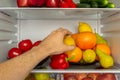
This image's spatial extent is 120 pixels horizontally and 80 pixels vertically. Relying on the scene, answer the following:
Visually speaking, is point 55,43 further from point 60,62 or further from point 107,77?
point 107,77

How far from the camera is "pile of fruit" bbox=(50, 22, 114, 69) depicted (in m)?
1.21

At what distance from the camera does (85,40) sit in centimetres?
124

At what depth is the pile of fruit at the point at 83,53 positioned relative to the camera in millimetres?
1208

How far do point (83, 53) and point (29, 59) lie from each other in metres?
0.36

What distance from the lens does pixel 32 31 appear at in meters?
1.72

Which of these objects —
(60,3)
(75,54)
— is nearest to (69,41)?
(75,54)

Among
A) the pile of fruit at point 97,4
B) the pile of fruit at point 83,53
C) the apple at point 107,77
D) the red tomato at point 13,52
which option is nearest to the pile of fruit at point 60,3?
the pile of fruit at point 97,4

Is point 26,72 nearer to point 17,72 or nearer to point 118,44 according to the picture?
point 17,72

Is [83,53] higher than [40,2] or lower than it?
lower

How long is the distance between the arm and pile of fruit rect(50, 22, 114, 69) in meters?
0.09

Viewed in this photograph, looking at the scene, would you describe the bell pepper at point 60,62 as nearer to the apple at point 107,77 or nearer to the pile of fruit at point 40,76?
the pile of fruit at point 40,76

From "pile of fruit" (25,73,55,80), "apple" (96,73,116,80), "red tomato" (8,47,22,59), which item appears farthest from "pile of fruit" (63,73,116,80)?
"red tomato" (8,47,22,59)

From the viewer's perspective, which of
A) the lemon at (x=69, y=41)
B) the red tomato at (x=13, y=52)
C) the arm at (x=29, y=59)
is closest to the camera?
the arm at (x=29, y=59)

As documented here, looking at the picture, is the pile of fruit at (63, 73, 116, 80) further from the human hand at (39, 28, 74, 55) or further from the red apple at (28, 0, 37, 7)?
the red apple at (28, 0, 37, 7)
